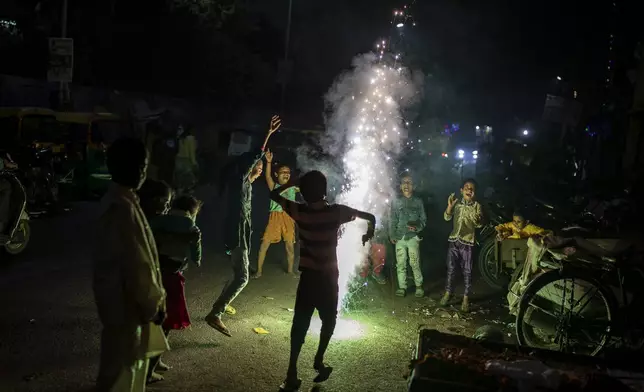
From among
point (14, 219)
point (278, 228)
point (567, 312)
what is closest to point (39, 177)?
point (14, 219)

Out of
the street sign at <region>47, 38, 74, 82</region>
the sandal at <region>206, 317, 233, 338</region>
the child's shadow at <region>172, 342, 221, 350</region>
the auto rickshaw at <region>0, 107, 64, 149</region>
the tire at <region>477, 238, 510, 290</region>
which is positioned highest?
the street sign at <region>47, 38, 74, 82</region>

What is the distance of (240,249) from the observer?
7148 millimetres

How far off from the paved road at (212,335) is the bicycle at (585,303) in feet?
4.00

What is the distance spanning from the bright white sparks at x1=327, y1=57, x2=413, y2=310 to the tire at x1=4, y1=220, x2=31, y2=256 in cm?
555

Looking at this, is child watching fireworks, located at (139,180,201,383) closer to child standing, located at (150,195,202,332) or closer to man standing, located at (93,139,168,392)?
child standing, located at (150,195,202,332)

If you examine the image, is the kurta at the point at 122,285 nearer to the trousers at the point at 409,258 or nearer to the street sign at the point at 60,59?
the trousers at the point at 409,258

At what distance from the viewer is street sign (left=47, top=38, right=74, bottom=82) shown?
16.6 meters

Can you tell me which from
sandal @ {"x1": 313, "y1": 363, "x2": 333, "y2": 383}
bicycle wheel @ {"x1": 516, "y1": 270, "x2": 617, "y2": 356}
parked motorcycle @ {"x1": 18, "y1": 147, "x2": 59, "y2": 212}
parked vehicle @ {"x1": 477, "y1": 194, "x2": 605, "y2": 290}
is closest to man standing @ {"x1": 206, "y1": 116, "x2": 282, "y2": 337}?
sandal @ {"x1": 313, "y1": 363, "x2": 333, "y2": 383}

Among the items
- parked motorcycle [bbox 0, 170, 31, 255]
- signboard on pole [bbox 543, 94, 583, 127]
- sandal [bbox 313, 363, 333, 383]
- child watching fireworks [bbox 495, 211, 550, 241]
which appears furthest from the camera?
signboard on pole [bbox 543, 94, 583, 127]

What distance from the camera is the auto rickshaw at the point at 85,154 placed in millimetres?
16922

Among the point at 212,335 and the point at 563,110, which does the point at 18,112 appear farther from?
the point at 563,110

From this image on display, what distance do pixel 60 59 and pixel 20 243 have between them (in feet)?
27.9

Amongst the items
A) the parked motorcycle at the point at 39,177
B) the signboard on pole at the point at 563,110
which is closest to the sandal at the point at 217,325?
the parked motorcycle at the point at 39,177

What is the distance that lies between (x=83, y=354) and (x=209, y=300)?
8.27 ft
